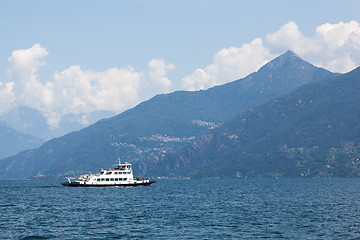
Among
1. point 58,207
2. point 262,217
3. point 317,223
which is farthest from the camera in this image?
point 58,207

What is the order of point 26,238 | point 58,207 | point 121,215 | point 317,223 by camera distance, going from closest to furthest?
point 26,238 < point 317,223 < point 121,215 < point 58,207

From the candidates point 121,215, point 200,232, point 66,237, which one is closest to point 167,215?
point 121,215

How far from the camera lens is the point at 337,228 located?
95188mm

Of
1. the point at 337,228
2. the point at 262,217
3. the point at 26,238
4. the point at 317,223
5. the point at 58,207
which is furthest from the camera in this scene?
the point at 58,207

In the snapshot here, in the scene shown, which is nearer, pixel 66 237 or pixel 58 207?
pixel 66 237

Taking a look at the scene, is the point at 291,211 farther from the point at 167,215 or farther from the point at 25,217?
the point at 25,217

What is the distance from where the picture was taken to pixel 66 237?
286ft

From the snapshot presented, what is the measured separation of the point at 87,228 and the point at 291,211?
5673 cm

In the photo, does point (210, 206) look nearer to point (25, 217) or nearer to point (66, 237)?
point (25, 217)

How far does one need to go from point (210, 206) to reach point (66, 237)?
6454 cm

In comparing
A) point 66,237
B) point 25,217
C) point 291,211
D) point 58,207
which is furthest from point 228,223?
point 58,207

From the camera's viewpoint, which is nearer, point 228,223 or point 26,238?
point 26,238

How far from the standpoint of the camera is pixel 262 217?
372ft

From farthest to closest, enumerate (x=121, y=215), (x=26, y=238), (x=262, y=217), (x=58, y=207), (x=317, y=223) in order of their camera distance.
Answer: (x=58, y=207), (x=121, y=215), (x=262, y=217), (x=317, y=223), (x=26, y=238)
